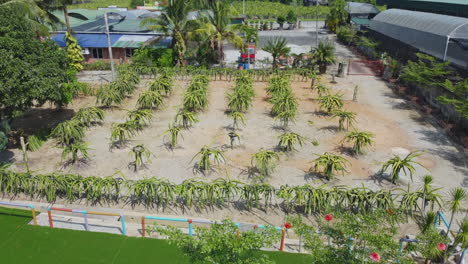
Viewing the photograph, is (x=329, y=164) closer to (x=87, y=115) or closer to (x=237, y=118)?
(x=237, y=118)

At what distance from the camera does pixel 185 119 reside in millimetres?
15805

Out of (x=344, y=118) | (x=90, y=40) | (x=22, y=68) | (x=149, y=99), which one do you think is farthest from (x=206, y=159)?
(x=90, y=40)

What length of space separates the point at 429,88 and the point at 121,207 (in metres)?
16.6

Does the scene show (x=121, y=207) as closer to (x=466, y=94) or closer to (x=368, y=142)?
(x=368, y=142)

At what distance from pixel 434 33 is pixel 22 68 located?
73.7 ft

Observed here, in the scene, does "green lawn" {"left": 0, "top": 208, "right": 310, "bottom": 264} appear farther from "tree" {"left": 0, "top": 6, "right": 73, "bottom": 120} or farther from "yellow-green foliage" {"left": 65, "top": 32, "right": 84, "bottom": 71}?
"yellow-green foliage" {"left": 65, "top": 32, "right": 84, "bottom": 71}

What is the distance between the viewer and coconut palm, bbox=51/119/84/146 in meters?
13.5

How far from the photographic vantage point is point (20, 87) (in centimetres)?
1190

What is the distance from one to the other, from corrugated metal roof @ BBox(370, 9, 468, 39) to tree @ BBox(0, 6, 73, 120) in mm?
20915

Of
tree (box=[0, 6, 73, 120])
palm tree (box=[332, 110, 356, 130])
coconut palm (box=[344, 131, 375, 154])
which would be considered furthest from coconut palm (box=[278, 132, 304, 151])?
tree (box=[0, 6, 73, 120])

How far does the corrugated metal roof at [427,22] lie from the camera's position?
21062 millimetres

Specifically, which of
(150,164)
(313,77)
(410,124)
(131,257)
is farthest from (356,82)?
(131,257)

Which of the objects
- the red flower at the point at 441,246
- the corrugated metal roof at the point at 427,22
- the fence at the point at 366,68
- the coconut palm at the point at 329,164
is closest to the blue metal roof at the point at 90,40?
the fence at the point at 366,68

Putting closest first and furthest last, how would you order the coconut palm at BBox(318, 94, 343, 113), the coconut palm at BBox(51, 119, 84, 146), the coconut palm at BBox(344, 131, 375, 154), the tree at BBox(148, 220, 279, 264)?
1. the tree at BBox(148, 220, 279, 264)
2. the coconut palm at BBox(344, 131, 375, 154)
3. the coconut palm at BBox(51, 119, 84, 146)
4. the coconut palm at BBox(318, 94, 343, 113)
